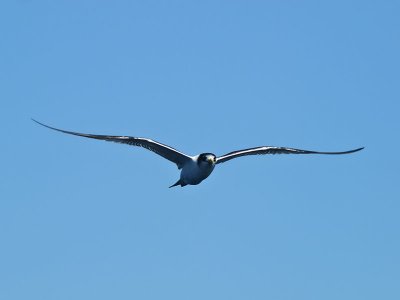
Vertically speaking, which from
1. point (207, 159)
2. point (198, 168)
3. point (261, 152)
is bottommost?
A: point (198, 168)

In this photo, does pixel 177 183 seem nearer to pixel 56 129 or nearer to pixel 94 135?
pixel 94 135

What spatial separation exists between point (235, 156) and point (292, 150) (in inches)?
229

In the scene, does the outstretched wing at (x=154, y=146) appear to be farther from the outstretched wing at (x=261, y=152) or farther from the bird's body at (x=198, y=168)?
the outstretched wing at (x=261, y=152)

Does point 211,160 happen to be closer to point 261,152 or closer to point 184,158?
point 184,158

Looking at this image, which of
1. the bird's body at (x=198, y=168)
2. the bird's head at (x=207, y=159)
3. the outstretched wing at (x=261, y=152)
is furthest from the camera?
the outstretched wing at (x=261, y=152)

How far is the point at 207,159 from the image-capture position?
57062 mm

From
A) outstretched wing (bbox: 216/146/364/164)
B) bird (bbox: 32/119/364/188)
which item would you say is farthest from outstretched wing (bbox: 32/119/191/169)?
outstretched wing (bbox: 216/146/364/164)

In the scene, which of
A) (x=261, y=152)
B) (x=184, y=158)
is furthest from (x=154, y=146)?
(x=261, y=152)

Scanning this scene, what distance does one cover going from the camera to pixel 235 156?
62625 millimetres

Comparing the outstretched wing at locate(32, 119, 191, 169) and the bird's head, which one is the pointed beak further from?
the outstretched wing at locate(32, 119, 191, 169)

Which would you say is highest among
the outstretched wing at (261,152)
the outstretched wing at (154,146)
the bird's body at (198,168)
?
the outstretched wing at (261,152)

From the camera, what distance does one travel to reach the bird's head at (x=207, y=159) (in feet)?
187

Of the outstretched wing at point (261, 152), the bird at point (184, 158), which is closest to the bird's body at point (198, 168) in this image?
the bird at point (184, 158)

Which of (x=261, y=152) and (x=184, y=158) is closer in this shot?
(x=184, y=158)
